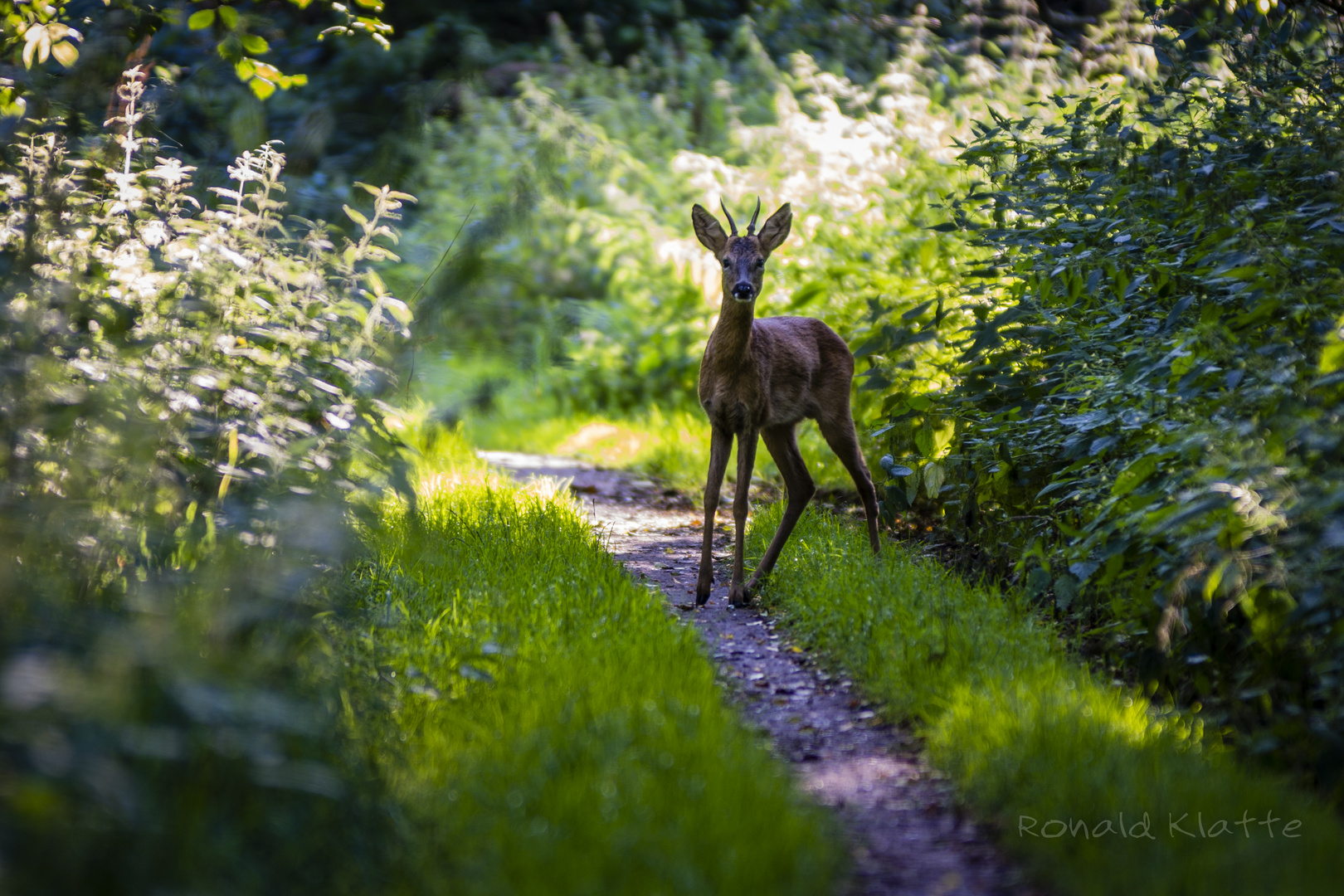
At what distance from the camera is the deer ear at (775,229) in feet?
18.9

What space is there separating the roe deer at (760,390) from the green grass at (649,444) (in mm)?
1579

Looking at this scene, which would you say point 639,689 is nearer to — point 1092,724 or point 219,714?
point 1092,724

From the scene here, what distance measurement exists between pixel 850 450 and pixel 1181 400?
8.52 feet

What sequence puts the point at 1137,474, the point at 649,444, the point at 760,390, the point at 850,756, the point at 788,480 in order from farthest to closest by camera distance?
the point at 649,444, the point at 788,480, the point at 760,390, the point at 1137,474, the point at 850,756

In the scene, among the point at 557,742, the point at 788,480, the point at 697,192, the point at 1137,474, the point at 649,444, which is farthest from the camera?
the point at 697,192

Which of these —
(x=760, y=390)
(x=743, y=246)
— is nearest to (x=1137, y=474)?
(x=760, y=390)

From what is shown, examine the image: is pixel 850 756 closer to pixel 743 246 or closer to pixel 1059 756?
pixel 1059 756

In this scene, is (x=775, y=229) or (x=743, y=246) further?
(x=775, y=229)

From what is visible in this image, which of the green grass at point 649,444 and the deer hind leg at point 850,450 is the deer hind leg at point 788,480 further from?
the green grass at point 649,444

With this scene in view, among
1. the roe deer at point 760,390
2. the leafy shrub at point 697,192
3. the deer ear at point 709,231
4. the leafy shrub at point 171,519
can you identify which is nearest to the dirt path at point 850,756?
the roe deer at point 760,390

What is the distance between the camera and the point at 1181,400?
386cm

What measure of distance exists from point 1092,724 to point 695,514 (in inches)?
199

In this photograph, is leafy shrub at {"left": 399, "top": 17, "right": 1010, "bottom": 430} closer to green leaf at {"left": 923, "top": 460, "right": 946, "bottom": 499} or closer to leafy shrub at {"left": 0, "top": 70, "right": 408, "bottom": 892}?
green leaf at {"left": 923, "top": 460, "right": 946, "bottom": 499}

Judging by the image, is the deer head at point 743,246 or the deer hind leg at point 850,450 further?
the deer hind leg at point 850,450
